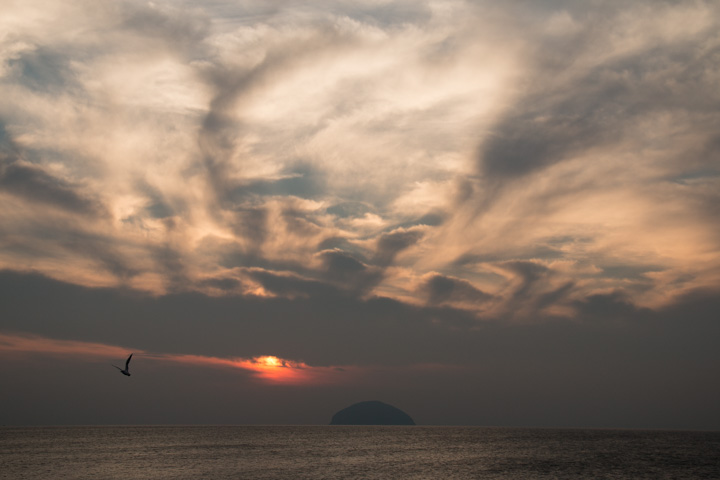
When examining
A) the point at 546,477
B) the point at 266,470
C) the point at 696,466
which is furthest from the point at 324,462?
the point at 696,466

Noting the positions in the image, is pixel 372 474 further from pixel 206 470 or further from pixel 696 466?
pixel 696 466

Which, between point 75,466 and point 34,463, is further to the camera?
point 34,463

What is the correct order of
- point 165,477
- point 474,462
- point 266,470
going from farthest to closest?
point 474,462, point 266,470, point 165,477

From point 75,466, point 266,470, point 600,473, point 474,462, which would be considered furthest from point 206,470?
point 600,473

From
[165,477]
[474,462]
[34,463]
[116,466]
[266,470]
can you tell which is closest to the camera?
[165,477]

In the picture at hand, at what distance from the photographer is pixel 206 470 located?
11688cm

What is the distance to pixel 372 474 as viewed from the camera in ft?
354

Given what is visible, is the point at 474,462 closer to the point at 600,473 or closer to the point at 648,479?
the point at 600,473

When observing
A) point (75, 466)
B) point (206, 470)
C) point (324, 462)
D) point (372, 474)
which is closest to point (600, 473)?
point (372, 474)

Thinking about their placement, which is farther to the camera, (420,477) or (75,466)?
(75,466)

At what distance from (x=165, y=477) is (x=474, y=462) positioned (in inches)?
3069

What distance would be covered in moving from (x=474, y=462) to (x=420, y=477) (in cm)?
4372

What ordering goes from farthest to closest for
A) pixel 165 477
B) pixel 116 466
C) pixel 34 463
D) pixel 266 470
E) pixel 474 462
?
pixel 474 462 → pixel 34 463 → pixel 116 466 → pixel 266 470 → pixel 165 477

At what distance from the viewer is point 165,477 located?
10381cm
